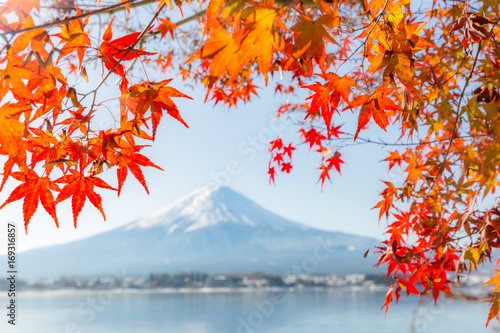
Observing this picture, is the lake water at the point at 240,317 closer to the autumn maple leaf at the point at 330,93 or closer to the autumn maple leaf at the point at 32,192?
the autumn maple leaf at the point at 32,192

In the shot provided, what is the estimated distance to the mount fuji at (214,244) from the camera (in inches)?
1660

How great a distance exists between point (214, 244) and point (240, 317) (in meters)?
15.3

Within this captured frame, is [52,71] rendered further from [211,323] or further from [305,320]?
[305,320]

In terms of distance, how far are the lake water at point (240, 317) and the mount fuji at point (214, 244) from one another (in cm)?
523

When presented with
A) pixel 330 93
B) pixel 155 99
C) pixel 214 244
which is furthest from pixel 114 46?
pixel 214 244

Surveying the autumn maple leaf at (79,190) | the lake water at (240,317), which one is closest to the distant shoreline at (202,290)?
the lake water at (240,317)

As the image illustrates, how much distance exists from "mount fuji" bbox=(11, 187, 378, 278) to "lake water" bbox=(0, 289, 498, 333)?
5.23m

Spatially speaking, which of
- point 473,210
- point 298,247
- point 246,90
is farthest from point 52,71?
point 298,247

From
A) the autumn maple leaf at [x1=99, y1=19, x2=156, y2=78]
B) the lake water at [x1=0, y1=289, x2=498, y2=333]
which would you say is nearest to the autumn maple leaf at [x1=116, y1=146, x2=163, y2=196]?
the autumn maple leaf at [x1=99, y1=19, x2=156, y2=78]

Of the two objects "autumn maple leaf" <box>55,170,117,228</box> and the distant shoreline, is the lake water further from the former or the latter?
"autumn maple leaf" <box>55,170,117,228</box>

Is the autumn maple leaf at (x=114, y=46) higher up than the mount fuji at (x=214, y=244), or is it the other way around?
the autumn maple leaf at (x=114, y=46)

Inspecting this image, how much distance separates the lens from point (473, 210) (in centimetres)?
126

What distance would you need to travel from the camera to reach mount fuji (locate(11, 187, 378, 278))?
4216 cm

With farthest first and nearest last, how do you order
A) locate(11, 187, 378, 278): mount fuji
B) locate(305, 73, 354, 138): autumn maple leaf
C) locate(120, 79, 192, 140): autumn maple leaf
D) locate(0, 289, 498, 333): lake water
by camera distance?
locate(11, 187, 378, 278): mount fuji → locate(0, 289, 498, 333): lake water → locate(305, 73, 354, 138): autumn maple leaf → locate(120, 79, 192, 140): autumn maple leaf
